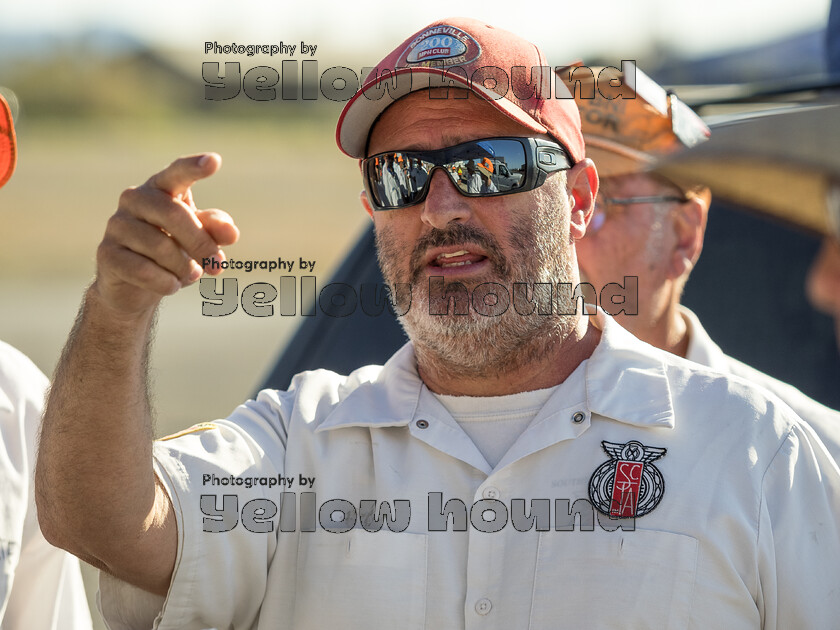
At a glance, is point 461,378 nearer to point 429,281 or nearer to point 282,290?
point 429,281

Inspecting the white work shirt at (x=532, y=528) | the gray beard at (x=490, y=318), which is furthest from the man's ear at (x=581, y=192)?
the white work shirt at (x=532, y=528)

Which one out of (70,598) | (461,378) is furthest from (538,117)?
(70,598)

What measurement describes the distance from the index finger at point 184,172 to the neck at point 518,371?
75 centimetres

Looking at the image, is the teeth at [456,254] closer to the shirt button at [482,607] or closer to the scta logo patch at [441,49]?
the scta logo patch at [441,49]

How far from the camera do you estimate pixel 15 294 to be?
48.2 ft

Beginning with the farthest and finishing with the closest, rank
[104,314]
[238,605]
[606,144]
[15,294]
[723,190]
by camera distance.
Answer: [15,294], [723,190], [606,144], [238,605], [104,314]

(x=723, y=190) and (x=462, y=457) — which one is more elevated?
(x=723, y=190)

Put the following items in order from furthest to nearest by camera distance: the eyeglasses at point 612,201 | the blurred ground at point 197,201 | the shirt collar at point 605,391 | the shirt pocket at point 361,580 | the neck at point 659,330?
1. the blurred ground at point 197,201
2. the eyeglasses at point 612,201
3. the neck at point 659,330
4. the shirt collar at point 605,391
5. the shirt pocket at point 361,580

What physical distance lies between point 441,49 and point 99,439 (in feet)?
3.61

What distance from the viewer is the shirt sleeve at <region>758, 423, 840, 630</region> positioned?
5.71 ft

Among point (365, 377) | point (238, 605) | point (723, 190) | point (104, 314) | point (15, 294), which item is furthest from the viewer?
point (15, 294)

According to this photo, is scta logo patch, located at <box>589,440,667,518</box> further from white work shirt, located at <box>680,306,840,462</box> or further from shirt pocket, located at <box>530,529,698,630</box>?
white work shirt, located at <box>680,306,840,462</box>

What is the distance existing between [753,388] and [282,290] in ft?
3.22

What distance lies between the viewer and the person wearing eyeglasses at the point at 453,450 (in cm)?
166
